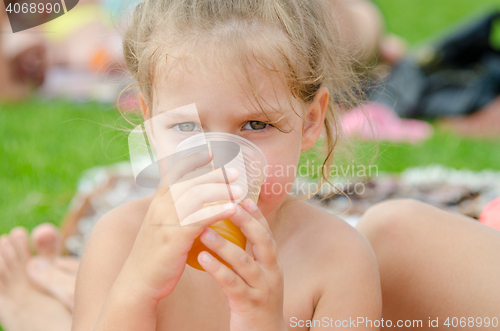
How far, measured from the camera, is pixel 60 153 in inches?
126

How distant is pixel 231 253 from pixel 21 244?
146cm

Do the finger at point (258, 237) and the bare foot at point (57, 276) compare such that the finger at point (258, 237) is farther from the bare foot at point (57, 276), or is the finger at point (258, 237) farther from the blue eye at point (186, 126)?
the bare foot at point (57, 276)

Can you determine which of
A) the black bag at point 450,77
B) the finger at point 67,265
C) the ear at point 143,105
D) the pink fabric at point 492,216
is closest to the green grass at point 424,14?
the black bag at point 450,77

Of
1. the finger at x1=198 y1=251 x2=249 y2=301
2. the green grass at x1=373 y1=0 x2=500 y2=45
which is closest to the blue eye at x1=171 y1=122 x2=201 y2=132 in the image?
the finger at x1=198 y1=251 x2=249 y2=301

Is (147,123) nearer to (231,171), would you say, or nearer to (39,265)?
(231,171)

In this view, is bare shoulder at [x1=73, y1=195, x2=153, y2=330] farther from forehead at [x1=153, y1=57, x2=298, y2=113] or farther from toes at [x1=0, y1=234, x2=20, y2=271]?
toes at [x1=0, y1=234, x2=20, y2=271]

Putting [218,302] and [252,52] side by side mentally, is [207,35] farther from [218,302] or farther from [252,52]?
[218,302]

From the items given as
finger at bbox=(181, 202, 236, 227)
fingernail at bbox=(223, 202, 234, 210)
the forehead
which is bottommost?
finger at bbox=(181, 202, 236, 227)

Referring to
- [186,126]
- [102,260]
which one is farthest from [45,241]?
[186,126]

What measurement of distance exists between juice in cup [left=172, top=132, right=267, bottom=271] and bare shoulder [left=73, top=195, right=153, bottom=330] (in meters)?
0.37

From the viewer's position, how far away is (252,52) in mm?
1150

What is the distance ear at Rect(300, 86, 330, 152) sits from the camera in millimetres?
1373

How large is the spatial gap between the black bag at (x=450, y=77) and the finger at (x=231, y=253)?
11.7 ft

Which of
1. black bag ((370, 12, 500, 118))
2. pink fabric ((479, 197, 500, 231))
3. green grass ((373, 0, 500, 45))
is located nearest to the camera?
pink fabric ((479, 197, 500, 231))
